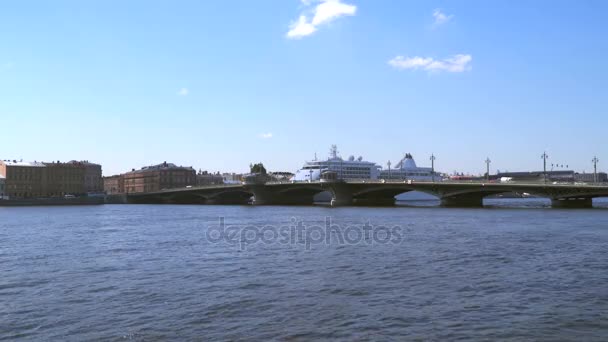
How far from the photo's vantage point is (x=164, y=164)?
200 metres

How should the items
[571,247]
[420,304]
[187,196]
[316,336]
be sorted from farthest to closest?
[187,196], [571,247], [420,304], [316,336]

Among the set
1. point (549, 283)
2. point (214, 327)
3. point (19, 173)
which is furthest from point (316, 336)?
point (19, 173)

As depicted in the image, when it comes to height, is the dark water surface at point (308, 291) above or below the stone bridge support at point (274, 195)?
below

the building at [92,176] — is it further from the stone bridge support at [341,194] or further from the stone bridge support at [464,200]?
the stone bridge support at [464,200]

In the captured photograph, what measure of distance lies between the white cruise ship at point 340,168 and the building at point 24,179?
66.7 metres

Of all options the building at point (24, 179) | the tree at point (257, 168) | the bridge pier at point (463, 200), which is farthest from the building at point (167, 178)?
the bridge pier at point (463, 200)

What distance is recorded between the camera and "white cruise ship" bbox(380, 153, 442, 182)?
17812cm

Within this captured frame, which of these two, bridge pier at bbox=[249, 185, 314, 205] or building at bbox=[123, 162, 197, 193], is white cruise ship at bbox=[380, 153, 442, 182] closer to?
bridge pier at bbox=[249, 185, 314, 205]

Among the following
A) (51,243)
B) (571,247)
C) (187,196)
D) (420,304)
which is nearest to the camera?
(420,304)

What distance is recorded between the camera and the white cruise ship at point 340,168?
523 feet

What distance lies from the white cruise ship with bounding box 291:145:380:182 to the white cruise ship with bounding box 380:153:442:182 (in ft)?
20.3

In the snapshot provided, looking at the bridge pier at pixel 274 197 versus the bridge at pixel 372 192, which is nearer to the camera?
the bridge at pixel 372 192

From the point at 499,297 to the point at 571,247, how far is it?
1623 centimetres

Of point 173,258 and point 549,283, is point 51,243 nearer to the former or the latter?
point 173,258
